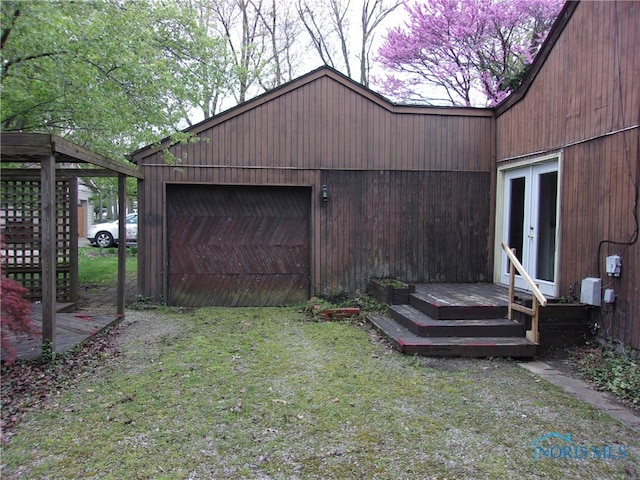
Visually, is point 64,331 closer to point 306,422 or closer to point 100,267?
point 306,422

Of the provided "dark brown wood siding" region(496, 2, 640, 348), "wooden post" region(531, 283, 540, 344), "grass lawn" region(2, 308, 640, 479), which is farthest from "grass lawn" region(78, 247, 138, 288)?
"dark brown wood siding" region(496, 2, 640, 348)

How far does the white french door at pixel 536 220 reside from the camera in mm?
6129

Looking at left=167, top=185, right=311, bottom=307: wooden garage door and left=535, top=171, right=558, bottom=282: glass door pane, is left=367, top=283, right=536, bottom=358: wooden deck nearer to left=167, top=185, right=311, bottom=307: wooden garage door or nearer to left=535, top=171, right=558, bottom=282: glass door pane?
left=535, top=171, right=558, bottom=282: glass door pane

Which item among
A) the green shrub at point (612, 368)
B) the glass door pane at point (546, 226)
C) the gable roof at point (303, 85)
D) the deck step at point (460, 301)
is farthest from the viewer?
the gable roof at point (303, 85)

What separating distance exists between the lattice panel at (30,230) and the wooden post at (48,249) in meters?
2.96

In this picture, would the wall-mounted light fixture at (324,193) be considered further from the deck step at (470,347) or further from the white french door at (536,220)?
the deck step at (470,347)

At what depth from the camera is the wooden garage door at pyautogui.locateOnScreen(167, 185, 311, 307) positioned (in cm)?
770

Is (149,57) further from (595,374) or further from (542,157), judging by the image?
(595,374)

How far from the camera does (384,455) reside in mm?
2771

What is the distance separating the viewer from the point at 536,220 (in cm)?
645

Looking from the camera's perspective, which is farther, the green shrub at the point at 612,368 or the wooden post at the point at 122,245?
the wooden post at the point at 122,245

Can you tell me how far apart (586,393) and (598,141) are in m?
2.90

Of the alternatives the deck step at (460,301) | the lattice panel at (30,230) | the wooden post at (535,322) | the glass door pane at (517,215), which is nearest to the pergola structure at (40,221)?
the lattice panel at (30,230)

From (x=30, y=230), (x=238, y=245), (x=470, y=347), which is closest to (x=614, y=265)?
(x=470, y=347)
